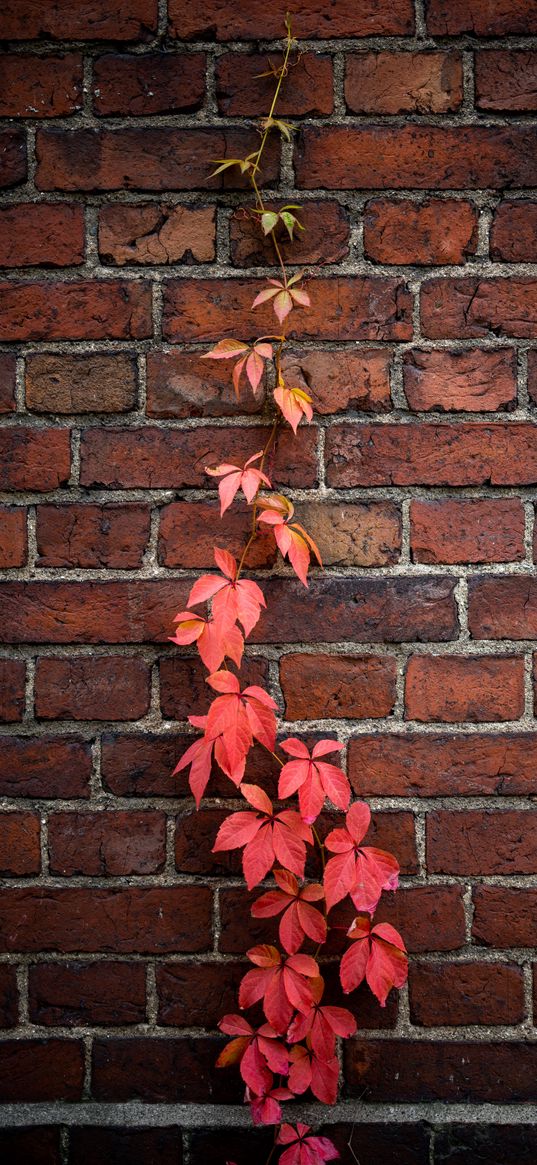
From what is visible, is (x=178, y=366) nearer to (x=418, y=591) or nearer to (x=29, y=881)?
(x=418, y=591)

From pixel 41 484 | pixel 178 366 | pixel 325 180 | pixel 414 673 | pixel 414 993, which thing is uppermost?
pixel 325 180

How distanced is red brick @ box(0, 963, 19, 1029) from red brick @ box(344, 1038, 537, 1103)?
1.51ft

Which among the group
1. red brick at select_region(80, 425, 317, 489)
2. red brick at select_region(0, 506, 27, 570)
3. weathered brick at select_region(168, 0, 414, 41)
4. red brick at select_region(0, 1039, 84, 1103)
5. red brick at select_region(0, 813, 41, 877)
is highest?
weathered brick at select_region(168, 0, 414, 41)

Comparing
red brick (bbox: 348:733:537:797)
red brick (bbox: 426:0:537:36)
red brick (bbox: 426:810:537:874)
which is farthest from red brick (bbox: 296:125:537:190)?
red brick (bbox: 426:810:537:874)

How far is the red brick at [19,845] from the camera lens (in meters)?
1.11

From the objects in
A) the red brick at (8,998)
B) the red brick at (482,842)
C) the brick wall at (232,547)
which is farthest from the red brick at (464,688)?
the red brick at (8,998)

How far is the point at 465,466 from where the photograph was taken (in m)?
1.10

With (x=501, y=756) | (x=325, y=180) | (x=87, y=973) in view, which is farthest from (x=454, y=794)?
(x=325, y=180)

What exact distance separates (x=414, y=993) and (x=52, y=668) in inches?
25.9

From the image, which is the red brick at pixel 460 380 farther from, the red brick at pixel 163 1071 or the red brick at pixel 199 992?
the red brick at pixel 163 1071

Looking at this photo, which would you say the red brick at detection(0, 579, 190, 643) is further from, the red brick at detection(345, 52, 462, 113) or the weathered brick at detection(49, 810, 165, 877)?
the red brick at detection(345, 52, 462, 113)

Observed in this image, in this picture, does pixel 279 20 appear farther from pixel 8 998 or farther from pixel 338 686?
pixel 8 998

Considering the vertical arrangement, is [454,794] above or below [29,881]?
above

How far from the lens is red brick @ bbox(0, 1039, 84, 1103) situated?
A: 1110 mm
